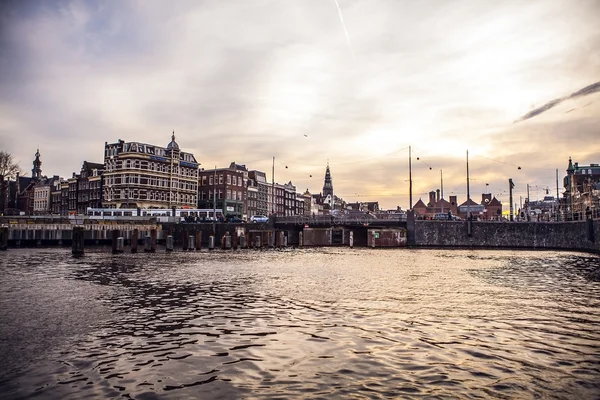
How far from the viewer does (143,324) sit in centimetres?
1320

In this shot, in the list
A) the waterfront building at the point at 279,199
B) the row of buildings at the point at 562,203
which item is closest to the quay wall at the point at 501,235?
the row of buildings at the point at 562,203

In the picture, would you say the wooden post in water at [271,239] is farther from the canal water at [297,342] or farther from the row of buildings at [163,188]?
the canal water at [297,342]

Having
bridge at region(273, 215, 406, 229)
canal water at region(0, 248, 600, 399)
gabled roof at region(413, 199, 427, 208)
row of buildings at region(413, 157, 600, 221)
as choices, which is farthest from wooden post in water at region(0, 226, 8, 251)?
gabled roof at region(413, 199, 427, 208)

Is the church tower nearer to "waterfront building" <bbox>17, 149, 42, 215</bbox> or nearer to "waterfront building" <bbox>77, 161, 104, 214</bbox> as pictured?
"waterfront building" <bbox>17, 149, 42, 215</bbox>

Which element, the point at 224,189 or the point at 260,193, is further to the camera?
the point at 260,193

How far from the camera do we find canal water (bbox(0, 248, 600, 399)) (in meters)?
8.05

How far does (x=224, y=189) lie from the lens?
115812 millimetres

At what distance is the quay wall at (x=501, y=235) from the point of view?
6712cm

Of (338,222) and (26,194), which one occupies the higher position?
(26,194)

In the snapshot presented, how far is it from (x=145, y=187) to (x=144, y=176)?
2630mm

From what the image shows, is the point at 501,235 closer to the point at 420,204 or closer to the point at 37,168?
the point at 420,204

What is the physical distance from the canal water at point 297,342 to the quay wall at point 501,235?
174 ft

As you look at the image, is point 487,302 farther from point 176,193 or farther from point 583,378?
point 176,193

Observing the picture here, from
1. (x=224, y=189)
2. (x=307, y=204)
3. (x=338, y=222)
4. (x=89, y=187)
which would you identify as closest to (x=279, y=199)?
(x=307, y=204)
